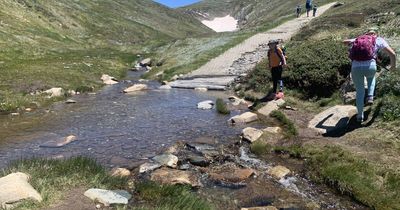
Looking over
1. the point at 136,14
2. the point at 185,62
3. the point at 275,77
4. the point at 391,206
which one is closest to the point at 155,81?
the point at 185,62

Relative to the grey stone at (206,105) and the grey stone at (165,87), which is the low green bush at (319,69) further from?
the grey stone at (165,87)

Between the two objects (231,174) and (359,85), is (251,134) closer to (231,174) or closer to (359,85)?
(231,174)

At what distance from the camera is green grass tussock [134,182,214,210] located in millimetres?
10055

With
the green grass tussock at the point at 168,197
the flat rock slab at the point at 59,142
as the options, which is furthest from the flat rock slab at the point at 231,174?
the flat rock slab at the point at 59,142

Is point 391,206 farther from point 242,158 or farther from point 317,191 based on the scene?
point 242,158

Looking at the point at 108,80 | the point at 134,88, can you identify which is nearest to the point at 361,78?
the point at 134,88

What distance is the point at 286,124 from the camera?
18516mm

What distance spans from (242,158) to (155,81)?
23.7 meters

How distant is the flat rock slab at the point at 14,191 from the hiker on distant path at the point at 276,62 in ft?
50.6

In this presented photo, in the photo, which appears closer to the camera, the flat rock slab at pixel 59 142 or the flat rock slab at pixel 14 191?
the flat rock slab at pixel 14 191

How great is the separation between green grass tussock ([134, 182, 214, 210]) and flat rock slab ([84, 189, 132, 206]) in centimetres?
50

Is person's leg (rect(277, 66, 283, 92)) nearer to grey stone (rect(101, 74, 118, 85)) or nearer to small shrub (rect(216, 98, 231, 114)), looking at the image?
small shrub (rect(216, 98, 231, 114))

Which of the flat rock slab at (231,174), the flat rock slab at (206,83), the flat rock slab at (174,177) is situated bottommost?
the flat rock slab at (231,174)

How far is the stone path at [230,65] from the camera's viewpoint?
32625 millimetres
